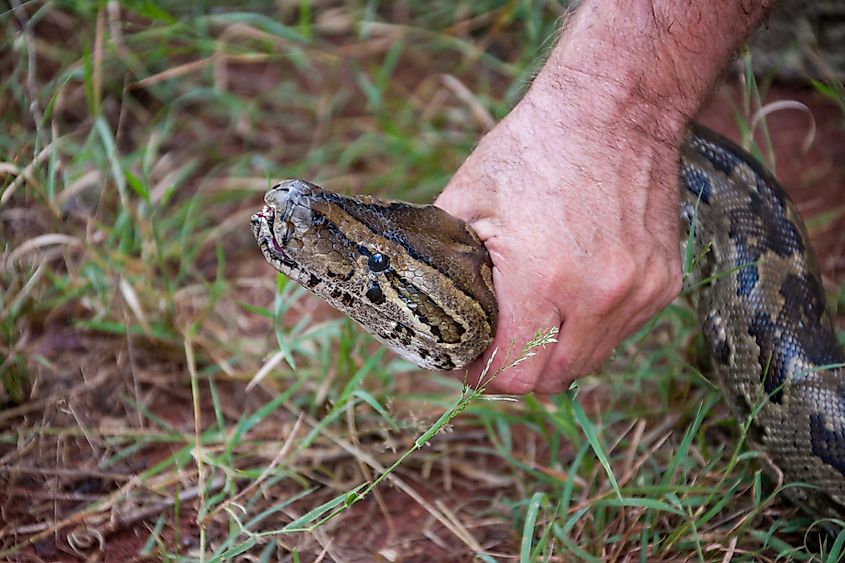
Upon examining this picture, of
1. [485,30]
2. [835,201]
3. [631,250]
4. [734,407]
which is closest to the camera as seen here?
[631,250]

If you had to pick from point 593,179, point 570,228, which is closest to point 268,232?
point 570,228

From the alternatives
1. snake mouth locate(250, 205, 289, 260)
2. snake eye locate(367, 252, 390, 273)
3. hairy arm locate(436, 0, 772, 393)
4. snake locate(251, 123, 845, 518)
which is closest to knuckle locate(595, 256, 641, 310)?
hairy arm locate(436, 0, 772, 393)

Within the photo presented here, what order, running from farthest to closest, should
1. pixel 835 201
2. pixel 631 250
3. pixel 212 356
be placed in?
pixel 835 201
pixel 212 356
pixel 631 250

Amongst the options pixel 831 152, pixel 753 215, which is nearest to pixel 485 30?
pixel 831 152

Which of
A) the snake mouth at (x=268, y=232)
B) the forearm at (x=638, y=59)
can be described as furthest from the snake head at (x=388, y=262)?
the forearm at (x=638, y=59)

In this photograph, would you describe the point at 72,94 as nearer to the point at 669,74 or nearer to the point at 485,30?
the point at 485,30

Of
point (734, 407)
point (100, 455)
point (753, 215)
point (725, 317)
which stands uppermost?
point (753, 215)
